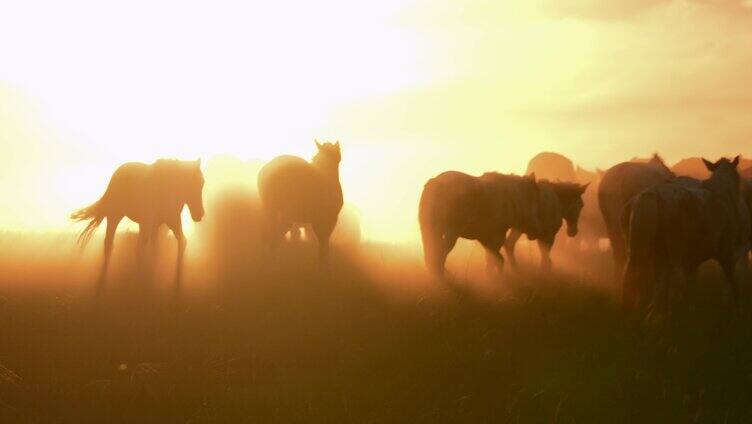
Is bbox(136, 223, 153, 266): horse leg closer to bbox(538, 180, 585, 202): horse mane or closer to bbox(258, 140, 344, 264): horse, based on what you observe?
bbox(258, 140, 344, 264): horse

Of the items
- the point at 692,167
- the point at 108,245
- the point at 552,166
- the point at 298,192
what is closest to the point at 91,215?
the point at 108,245

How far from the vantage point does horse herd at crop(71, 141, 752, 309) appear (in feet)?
43.6

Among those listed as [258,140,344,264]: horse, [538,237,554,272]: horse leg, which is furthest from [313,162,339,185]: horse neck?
[538,237,554,272]: horse leg

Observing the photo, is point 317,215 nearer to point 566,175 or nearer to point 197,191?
point 197,191

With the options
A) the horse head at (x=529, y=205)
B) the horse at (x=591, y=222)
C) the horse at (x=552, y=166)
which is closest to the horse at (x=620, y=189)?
the horse head at (x=529, y=205)

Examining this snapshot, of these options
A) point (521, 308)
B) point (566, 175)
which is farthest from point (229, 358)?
point (566, 175)

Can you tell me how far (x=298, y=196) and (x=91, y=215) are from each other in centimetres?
400

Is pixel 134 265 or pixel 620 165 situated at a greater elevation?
pixel 620 165

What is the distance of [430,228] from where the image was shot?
55.0 ft

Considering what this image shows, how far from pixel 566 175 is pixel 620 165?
10.0 metres

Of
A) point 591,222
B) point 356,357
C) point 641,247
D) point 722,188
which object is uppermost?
point 722,188

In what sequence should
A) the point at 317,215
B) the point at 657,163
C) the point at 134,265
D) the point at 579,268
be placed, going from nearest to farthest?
the point at 134,265, the point at 317,215, the point at 657,163, the point at 579,268

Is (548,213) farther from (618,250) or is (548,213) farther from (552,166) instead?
(552,166)

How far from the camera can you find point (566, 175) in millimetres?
28406
